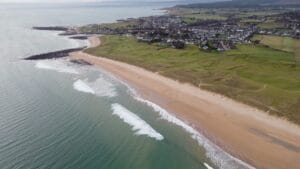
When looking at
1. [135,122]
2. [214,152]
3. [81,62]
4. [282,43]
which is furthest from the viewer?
[282,43]

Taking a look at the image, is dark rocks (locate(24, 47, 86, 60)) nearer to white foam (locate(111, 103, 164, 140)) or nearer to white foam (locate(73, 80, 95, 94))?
white foam (locate(73, 80, 95, 94))

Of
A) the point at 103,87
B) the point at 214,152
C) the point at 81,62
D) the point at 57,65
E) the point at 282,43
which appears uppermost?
the point at 282,43

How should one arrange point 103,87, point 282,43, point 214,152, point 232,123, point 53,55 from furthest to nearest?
point 282,43, point 53,55, point 103,87, point 232,123, point 214,152

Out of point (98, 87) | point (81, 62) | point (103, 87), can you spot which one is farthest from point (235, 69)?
point (81, 62)

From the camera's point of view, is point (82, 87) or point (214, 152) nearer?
point (214, 152)

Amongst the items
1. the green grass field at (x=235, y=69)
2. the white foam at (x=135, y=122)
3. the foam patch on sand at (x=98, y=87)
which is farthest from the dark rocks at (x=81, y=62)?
the white foam at (x=135, y=122)

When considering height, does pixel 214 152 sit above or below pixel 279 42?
below

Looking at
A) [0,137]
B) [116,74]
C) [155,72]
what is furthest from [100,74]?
[0,137]

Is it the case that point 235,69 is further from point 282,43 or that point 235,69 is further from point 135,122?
point 282,43
